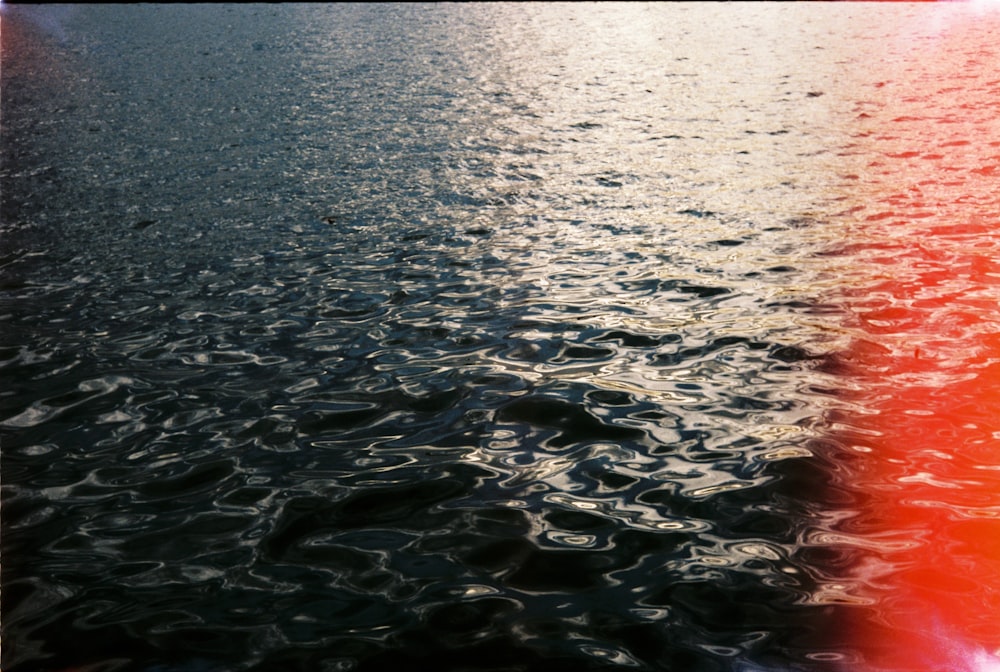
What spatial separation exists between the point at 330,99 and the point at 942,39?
112ft

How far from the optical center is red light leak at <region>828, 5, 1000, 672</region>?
17.3ft

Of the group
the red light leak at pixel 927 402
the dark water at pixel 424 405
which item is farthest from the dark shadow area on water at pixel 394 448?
the red light leak at pixel 927 402

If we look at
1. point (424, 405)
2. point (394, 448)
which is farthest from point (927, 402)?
point (394, 448)

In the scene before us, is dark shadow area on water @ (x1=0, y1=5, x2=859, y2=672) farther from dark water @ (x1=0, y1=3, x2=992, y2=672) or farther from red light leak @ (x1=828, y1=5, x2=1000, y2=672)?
red light leak @ (x1=828, y1=5, x2=1000, y2=672)

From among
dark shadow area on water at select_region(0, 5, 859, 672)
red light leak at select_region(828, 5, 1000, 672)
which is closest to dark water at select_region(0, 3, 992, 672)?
dark shadow area on water at select_region(0, 5, 859, 672)

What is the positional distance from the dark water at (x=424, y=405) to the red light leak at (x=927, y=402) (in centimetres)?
31

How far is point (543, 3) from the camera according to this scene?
82562mm

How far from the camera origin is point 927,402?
7977 mm

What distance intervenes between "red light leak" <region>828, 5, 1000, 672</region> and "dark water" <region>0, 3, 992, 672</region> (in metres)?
0.31

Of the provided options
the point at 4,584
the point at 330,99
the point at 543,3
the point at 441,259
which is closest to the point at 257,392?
the point at 4,584

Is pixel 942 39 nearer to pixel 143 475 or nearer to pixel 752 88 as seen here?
pixel 752 88

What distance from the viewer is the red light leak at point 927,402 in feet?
17.3

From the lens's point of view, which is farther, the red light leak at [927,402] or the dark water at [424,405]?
the dark water at [424,405]

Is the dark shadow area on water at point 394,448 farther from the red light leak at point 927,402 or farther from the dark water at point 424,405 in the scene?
the red light leak at point 927,402
